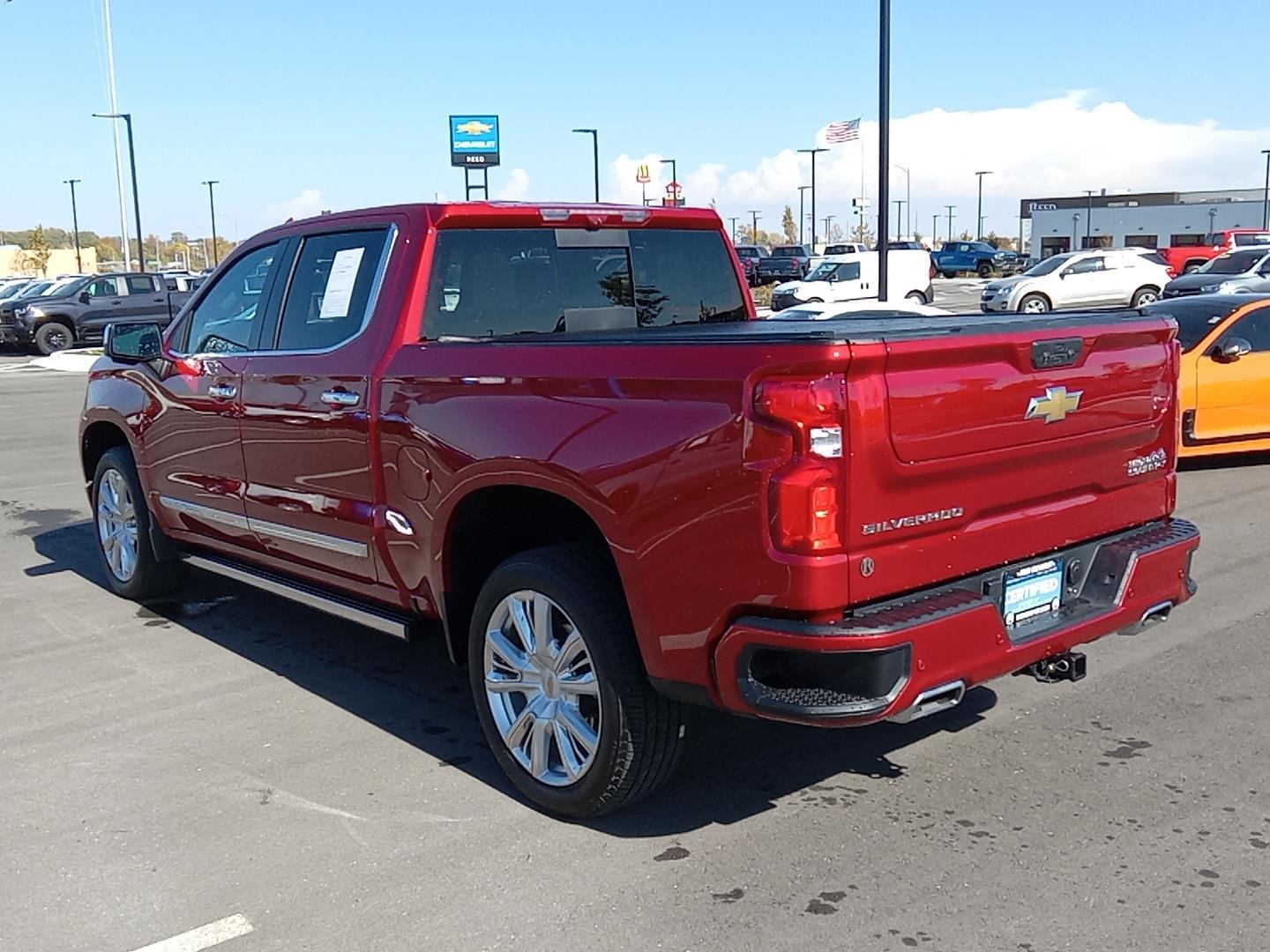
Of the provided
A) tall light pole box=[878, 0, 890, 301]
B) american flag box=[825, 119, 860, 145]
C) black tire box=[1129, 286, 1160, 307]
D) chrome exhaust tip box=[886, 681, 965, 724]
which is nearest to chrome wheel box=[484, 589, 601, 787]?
chrome exhaust tip box=[886, 681, 965, 724]

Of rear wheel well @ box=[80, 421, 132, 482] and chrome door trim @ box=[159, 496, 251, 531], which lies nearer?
chrome door trim @ box=[159, 496, 251, 531]

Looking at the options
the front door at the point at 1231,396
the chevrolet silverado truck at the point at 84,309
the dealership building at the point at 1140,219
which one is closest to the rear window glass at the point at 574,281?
the front door at the point at 1231,396

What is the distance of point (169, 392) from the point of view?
594 centimetres

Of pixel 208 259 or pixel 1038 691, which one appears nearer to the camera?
pixel 1038 691

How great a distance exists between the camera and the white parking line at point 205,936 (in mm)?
3247

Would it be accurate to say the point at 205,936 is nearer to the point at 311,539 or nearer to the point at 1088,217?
the point at 311,539

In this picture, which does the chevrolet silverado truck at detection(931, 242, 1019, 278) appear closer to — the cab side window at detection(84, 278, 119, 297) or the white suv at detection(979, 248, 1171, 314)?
the white suv at detection(979, 248, 1171, 314)

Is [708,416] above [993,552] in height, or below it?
above

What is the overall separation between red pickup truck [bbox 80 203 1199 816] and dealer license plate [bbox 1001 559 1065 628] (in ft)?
0.04

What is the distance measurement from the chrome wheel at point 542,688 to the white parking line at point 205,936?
1.05 meters

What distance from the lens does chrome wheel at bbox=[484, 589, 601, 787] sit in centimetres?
387

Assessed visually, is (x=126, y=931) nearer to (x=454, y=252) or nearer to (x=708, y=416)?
(x=708, y=416)

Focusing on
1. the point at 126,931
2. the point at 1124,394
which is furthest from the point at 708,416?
the point at 126,931

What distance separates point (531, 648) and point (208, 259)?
355 feet
